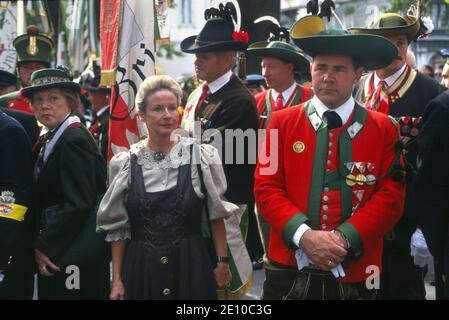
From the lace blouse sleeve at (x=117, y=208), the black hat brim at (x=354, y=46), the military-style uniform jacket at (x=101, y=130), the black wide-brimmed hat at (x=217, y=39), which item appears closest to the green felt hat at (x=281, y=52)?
the black wide-brimmed hat at (x=217, y=39)

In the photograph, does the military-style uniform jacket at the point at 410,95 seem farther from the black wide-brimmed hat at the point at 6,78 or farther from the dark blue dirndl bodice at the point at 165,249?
the black wide-brimmed hat at the point at 6,78

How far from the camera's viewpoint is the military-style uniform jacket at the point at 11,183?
188 inches

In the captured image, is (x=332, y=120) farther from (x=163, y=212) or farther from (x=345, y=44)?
(x=163, y=212)

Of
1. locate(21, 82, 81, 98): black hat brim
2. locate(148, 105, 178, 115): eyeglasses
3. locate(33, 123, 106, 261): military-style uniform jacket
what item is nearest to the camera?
locate(148, 105, 178, 115): eyeglasses

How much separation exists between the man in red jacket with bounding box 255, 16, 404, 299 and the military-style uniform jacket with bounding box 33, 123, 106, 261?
45.9 inches

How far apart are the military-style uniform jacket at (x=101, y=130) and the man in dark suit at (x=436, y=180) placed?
158 inches

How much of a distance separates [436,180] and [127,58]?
9.17 ft

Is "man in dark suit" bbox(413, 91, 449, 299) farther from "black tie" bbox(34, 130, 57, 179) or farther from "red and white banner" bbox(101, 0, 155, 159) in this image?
"red and white banner" bbox(101, 0, 155, 159)

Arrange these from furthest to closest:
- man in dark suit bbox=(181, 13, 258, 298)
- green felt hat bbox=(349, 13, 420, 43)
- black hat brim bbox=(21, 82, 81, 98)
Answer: man in dark suit bbox=(181, 13, 258, 298), green felt hat bbox=(349, 13, 420, 43), black hat brim bbox=(21, 82, 81, 98)

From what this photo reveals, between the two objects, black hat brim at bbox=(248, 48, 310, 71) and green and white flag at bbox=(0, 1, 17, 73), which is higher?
green and white flag at bbox=(0, 1, 17, 73)

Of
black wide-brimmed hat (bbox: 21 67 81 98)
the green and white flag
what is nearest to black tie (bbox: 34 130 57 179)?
black wide-brimmed hat (bbox: 21 67 81 98)

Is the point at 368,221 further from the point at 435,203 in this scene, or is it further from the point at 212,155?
the point at 212,155

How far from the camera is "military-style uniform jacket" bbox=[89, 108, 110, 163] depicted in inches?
311

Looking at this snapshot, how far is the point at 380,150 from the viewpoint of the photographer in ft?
14.4
